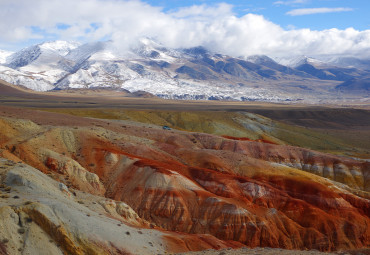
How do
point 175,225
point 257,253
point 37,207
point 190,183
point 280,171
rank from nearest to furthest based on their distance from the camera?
point 37,207 → point 257,253 → point 175,225 → point 190,183 → point 280,171

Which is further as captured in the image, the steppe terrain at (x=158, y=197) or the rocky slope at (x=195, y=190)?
the rocky slope at (x=195, y=190)

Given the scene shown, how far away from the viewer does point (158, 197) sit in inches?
1620

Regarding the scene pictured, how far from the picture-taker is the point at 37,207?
76.7 feet

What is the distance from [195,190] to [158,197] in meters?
4.88

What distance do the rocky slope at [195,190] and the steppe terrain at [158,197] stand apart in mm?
129

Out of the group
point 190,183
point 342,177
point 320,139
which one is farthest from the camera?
point 320,139

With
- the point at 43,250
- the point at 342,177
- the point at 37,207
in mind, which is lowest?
the point at 342,177

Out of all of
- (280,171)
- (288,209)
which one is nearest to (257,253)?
(288,209)

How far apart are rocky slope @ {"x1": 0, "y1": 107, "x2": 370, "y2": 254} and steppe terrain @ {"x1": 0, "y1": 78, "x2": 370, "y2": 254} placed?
0.42 feet

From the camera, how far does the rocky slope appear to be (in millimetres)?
39656

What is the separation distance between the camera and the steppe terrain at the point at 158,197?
80.6 feet

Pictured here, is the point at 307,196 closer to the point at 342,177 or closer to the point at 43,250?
the point at 342,177

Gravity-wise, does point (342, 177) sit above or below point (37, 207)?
below

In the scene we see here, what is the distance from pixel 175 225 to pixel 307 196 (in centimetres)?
2215
